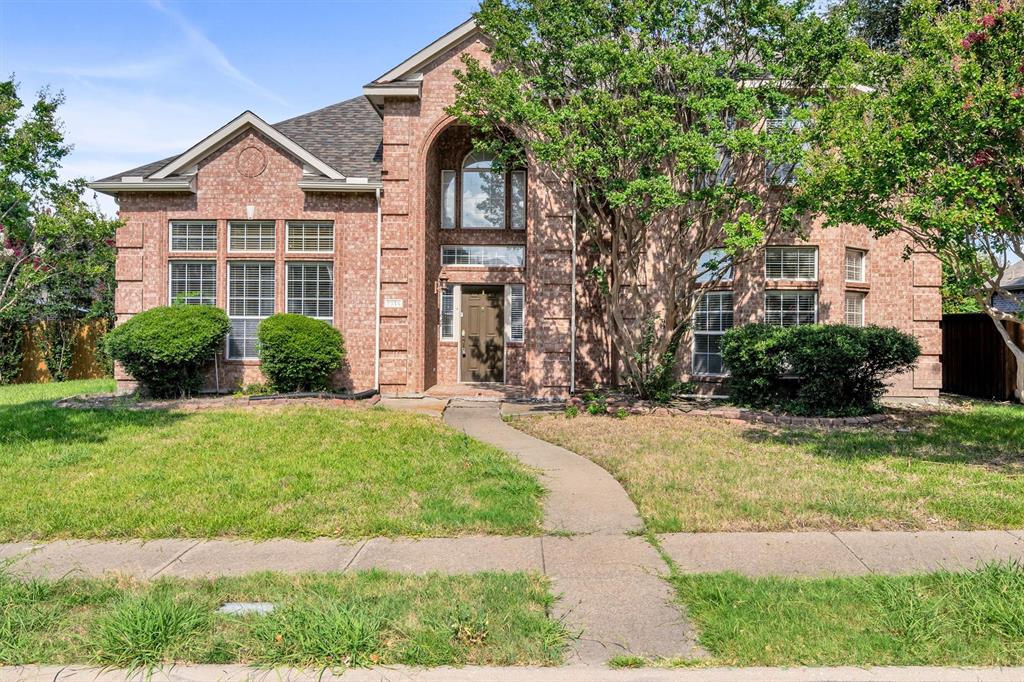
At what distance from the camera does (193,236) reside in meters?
14.2

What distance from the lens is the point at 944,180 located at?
6.96 metres

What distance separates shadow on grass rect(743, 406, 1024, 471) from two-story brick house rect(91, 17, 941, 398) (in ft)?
10.5

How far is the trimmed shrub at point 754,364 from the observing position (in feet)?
37.3

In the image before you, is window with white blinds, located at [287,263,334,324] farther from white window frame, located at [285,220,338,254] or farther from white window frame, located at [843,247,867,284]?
white window frame, located at [843,247,867,284]

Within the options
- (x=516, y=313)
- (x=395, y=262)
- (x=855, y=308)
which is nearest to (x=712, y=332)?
(x=855, y=308)

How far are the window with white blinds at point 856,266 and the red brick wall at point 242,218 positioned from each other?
34.2ft

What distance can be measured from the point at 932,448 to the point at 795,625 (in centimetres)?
655

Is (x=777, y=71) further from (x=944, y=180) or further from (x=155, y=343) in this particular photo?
(x=155, y=343)

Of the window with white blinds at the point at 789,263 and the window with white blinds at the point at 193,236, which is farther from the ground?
the window with white blinds at the point at 193,236

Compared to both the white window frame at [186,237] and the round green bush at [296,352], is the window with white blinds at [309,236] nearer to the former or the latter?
the white window frame at [186,237]

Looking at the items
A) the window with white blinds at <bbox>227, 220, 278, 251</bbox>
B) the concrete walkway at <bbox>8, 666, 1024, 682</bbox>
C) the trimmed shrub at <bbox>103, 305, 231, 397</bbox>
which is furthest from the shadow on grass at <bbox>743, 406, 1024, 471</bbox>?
the window with white blinds at <bbox>227, 220, 278, 251</bbox>

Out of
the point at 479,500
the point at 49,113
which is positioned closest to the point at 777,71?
the point at 479,500

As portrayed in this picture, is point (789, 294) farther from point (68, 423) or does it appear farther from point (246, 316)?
point (68, 423)

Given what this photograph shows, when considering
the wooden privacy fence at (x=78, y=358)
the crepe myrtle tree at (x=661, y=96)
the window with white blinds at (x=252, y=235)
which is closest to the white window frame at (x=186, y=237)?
the window with white blinds at (x=252, y=235)
